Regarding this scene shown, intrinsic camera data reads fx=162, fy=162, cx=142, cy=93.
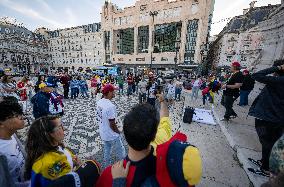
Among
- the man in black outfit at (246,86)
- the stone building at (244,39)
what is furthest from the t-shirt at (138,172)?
the stone building at (244,39)

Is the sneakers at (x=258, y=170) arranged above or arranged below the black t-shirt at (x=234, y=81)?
below

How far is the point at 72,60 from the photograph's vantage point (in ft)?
224

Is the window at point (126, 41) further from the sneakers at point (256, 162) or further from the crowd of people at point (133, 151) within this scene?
the crowd of people at point (133, 151)

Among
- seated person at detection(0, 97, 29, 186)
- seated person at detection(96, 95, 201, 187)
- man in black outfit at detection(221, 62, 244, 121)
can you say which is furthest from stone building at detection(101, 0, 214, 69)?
seated person at detection(96, 95, 201, 187)

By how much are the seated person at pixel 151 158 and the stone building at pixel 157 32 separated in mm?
37069

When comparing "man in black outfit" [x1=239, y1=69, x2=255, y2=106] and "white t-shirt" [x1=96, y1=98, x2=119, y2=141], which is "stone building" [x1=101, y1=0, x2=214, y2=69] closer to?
"man in black outfit" [x1=239, y1=69, x2=255, y2=106]

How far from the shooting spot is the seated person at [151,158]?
36.9 inches

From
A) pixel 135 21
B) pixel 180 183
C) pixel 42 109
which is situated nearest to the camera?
pixel 180 183

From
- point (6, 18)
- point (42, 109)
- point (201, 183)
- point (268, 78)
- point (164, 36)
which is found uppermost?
point (6, 18)

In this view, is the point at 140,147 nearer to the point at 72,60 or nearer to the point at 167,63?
the point at 167,63

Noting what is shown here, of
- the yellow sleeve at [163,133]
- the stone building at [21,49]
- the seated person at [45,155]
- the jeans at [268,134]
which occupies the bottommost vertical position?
the jeans at [268,134]

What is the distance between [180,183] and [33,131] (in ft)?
5.02

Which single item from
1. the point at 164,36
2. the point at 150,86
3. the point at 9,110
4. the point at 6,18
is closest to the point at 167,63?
the point at 164,36

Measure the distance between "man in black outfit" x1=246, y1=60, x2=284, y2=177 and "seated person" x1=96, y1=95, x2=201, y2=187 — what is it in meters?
2.94
